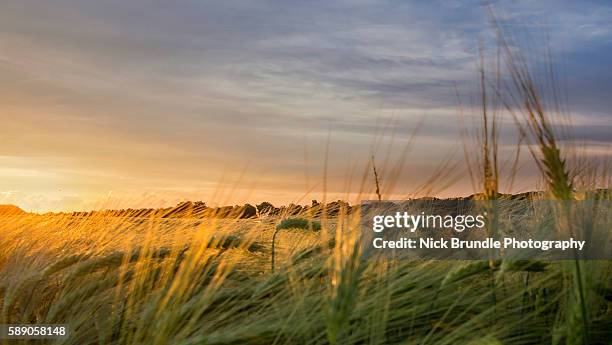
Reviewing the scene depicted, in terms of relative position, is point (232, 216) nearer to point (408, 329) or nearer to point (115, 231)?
point (115, 231)

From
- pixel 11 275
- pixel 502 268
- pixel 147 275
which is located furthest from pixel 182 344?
pixel 11 275

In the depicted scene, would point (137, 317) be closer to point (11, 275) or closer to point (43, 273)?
point (43, 273)

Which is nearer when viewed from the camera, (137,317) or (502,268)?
(502,268)

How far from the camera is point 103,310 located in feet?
7.89

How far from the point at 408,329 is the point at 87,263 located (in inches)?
47.6

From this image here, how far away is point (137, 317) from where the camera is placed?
7.38 feet

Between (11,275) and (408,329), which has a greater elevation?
(11,275)

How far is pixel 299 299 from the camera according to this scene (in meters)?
1.85

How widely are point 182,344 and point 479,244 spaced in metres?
1.12

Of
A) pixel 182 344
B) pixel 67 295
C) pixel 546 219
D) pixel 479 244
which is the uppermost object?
pixel 546 219

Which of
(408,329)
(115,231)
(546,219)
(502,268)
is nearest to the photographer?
(502,268)

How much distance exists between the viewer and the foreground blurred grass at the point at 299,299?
70.0 inches

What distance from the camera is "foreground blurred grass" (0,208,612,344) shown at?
5.83 ft

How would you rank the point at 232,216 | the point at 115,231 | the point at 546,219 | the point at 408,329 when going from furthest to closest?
1. the point at 115,231
2. the point at 232,216
3. the point at 546,219
4. the point at 408,329
